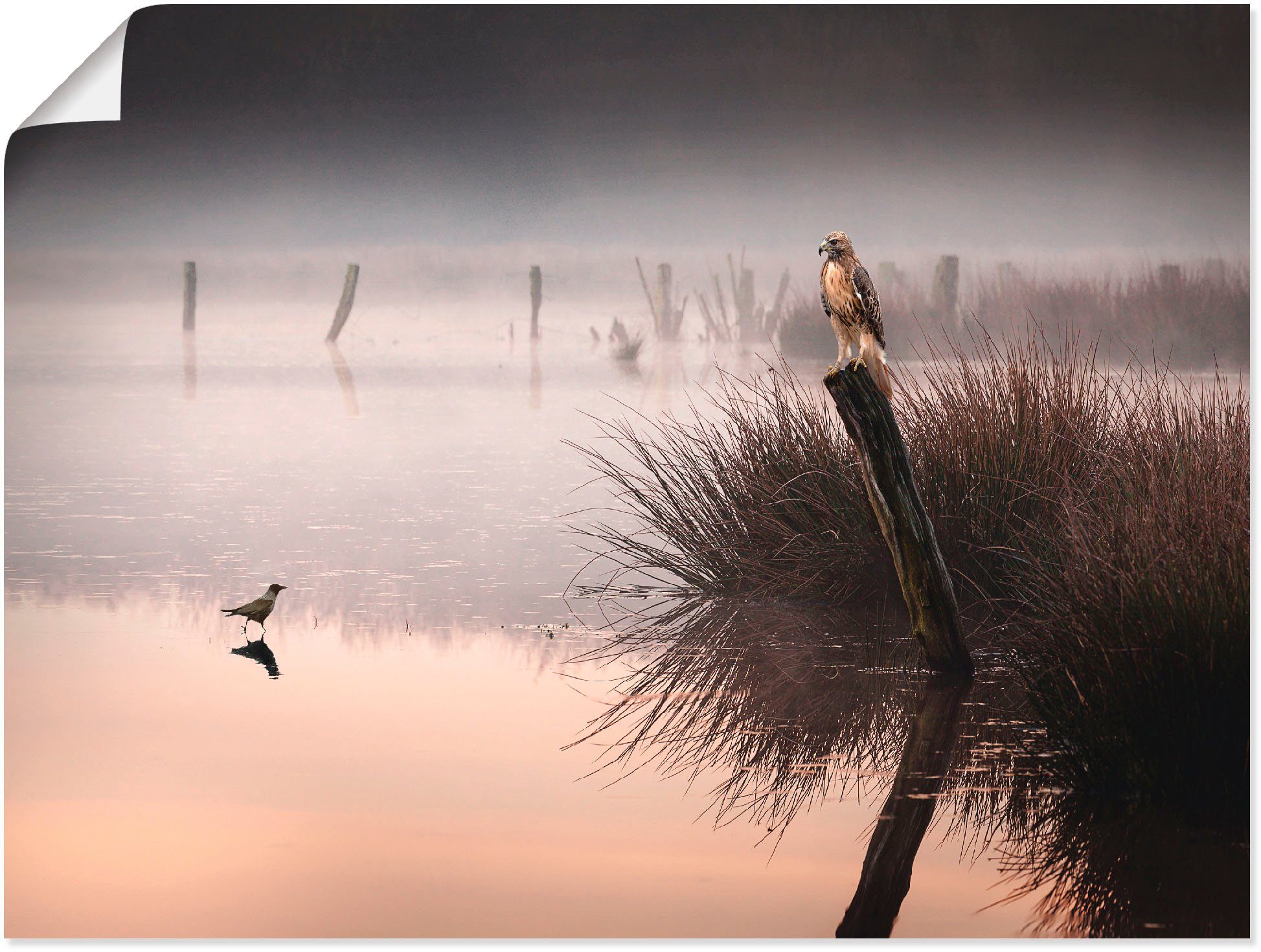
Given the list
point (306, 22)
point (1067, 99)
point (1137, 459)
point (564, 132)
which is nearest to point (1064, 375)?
point (1137, 459)

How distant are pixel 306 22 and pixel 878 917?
237cm

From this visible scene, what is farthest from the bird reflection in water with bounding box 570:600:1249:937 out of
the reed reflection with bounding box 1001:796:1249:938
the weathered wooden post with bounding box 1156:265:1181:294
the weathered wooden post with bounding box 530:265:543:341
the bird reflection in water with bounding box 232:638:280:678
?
the weathered wooden post with bounding box 1156:265:1181:294

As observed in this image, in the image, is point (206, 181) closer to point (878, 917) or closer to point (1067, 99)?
point (1067, 99)

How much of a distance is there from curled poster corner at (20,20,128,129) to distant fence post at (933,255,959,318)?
2.30 metres

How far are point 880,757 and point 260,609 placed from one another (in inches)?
72.0

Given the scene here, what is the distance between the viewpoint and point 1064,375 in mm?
4258

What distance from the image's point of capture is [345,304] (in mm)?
4840

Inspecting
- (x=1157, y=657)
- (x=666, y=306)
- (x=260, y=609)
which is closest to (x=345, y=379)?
(x=260, y=609)

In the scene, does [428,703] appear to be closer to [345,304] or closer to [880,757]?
[880,757]

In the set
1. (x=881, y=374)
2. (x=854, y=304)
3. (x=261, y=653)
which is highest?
(x=854, y=304)

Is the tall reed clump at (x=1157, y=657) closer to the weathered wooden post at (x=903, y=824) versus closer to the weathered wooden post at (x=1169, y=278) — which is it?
the weathered wooden post at (x=903, y=824)

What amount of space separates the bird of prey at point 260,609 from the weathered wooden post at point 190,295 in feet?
2.95

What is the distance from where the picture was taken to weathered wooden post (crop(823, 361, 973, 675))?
137 inches

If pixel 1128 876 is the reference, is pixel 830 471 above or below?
above
